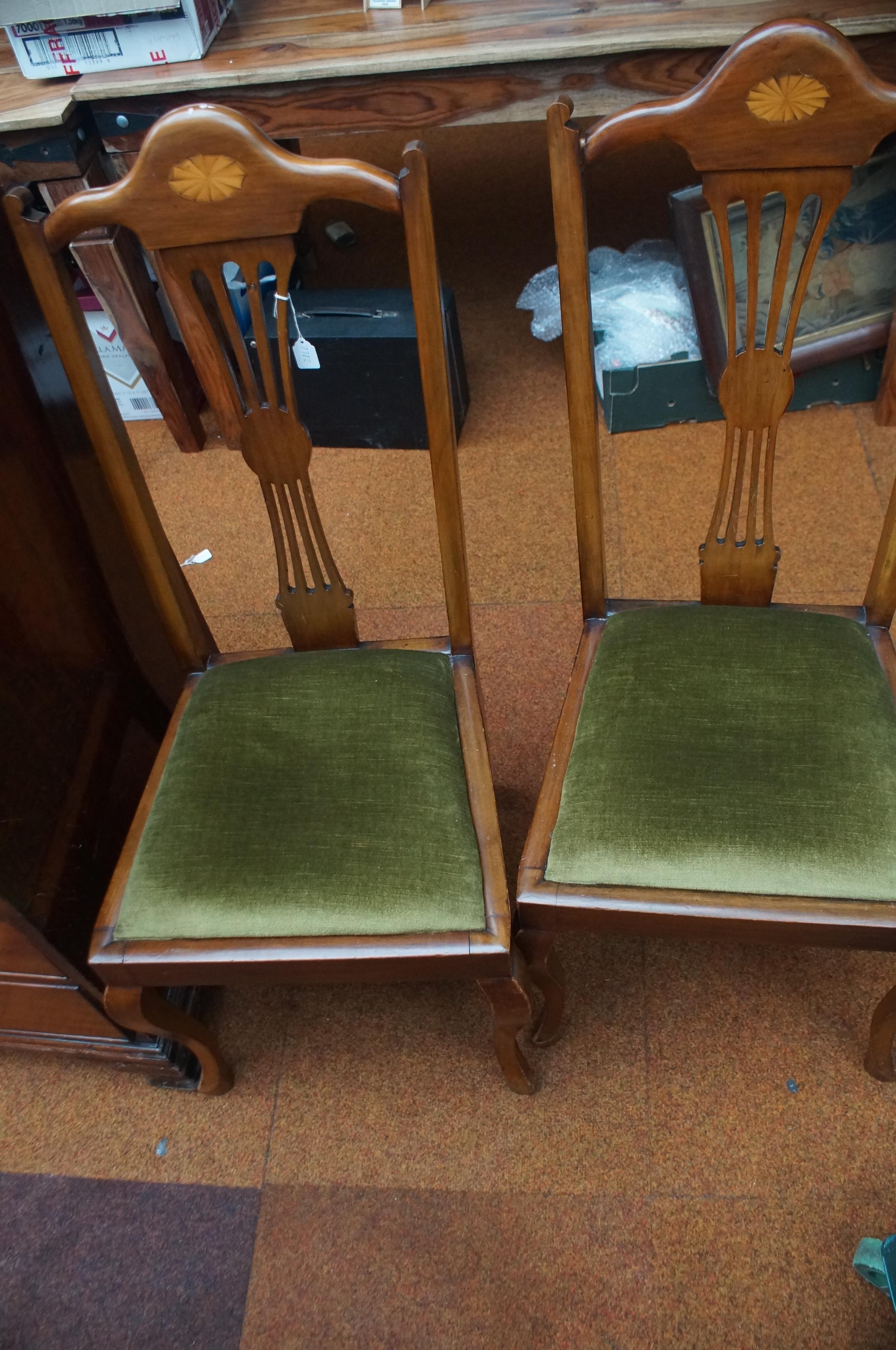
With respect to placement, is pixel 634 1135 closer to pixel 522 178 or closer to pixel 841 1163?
pixel 841 1163

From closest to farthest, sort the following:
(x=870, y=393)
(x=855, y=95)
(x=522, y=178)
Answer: (x=855, y=95) < (x=870, y=393) < (x=522, y=178)

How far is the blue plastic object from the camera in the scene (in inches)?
40.7

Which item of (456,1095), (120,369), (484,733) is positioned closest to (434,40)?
(120,369)

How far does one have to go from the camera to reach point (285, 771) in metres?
1.10

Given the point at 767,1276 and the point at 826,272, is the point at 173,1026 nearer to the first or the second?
the point at 767,1276

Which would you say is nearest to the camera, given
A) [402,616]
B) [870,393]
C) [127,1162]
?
[127,1162]

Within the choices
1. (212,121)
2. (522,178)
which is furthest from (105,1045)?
(522,178)

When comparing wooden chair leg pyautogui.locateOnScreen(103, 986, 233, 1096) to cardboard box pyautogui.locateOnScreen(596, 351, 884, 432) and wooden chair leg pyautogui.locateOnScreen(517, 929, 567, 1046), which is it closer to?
wooden chair leg pyautogui.locateOnScreen(517, 929, 567, 1046)

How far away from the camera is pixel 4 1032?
1.33m

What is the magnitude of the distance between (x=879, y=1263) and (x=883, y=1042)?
A: 240mm

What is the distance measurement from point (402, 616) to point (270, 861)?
3.10 feet

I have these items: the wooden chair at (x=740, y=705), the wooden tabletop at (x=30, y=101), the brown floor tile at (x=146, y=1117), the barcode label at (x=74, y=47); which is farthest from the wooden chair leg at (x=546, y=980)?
the barcode label at (x=74, y=47)

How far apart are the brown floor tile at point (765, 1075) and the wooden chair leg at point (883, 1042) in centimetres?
2

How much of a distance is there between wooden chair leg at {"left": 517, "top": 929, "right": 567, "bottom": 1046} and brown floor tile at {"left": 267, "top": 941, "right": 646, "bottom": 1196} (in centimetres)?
4
